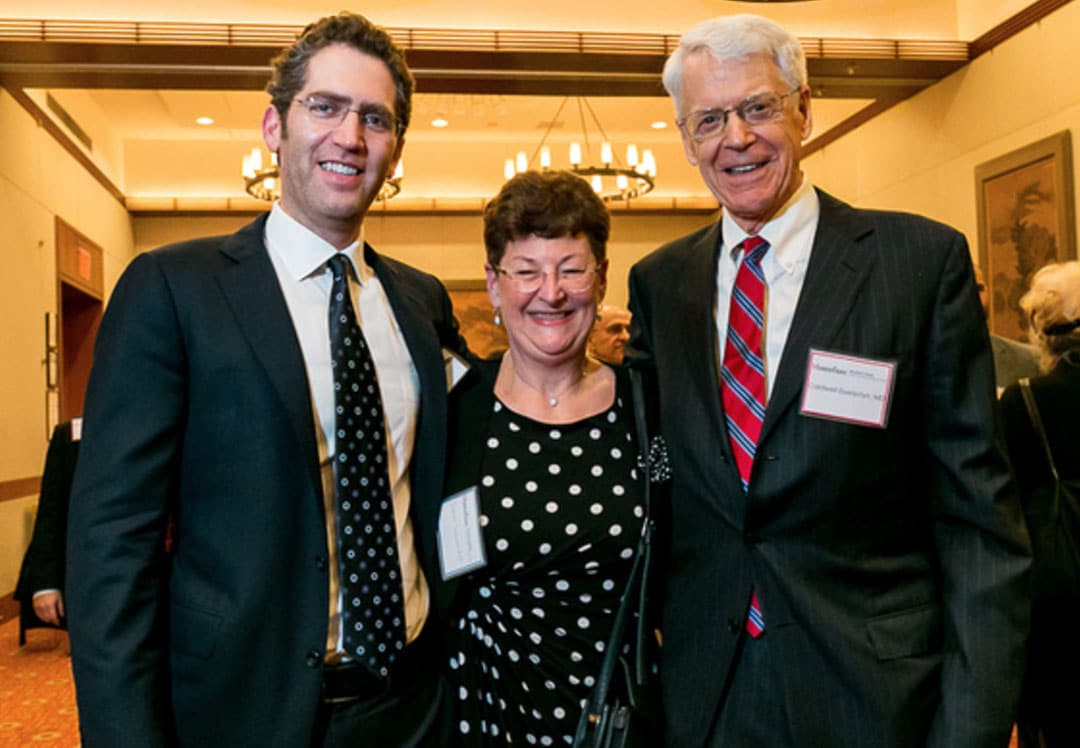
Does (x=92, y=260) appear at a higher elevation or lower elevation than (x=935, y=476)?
higher

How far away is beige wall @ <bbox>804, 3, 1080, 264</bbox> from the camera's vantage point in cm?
670

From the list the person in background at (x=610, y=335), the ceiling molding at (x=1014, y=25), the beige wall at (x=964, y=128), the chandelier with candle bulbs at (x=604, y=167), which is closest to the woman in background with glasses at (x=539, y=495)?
the person in background at (x=610, y=335)

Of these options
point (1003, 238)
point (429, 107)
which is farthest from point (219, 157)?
point (1003, 238)

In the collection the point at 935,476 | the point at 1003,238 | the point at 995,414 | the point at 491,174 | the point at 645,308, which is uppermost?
the point at 491,174

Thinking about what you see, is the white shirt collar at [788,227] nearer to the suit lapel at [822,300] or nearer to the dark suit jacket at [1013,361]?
the suit lapel at [822,300]

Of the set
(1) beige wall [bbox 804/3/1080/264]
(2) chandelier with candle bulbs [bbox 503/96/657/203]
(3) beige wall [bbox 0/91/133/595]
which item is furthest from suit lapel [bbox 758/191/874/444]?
(3) beige wall [bbox 0/91/133/595]

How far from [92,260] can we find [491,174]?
4.70 meters

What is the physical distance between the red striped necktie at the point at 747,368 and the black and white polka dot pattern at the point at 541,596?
11.5 inches

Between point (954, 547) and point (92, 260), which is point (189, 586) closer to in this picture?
point (954, 547)

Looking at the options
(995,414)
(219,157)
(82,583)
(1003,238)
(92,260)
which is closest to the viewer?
(82,583)

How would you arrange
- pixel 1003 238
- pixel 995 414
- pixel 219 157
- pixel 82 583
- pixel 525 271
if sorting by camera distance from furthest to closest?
pixel 219 157, pixel 1003 238, pixel 525 271, pixel 995 414, pixel 82 583

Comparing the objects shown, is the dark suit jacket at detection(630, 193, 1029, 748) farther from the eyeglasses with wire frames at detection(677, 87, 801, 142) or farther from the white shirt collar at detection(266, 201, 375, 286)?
the white shirt collar at detection(266, 201, 375, 286)

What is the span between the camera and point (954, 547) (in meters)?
1.79

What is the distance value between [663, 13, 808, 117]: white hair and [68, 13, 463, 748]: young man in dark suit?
2.08ft
